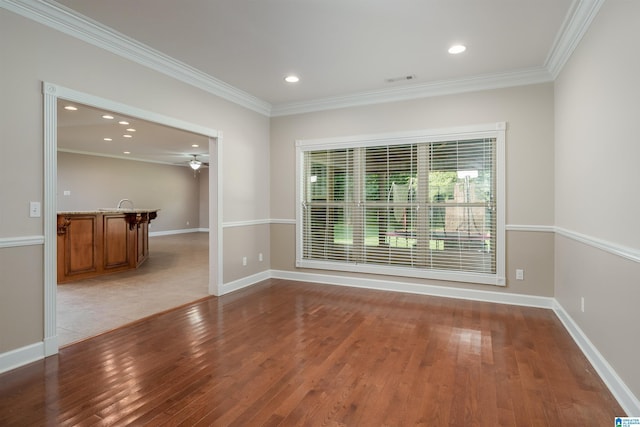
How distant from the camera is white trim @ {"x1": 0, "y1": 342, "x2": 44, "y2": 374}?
2.41m

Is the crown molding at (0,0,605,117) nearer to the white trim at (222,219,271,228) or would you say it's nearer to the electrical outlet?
the white trim at (222,219,271,228)

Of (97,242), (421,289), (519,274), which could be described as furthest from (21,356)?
(519,274)

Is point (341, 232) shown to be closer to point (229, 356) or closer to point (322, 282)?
point (322, 282)

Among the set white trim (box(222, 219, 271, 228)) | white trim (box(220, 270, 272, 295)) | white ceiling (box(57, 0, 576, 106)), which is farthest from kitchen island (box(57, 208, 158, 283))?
white ceiling (box(57, 0, 576, 106))

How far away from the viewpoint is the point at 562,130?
3496 millimetres

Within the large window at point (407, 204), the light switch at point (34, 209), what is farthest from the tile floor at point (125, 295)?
the large window at point (407, 204)

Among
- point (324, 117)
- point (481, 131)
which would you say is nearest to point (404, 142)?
point (481, 131)

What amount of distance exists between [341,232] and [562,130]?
9.70 ft

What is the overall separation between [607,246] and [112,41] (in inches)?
170

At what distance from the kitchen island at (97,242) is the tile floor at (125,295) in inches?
8.9

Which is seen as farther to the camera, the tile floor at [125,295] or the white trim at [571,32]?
the tile floor at [125,295]

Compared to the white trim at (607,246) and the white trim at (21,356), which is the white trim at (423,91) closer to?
the white trim at (607,246)

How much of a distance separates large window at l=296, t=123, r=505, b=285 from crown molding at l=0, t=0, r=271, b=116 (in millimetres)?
1629

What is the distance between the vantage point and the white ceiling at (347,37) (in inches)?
105
